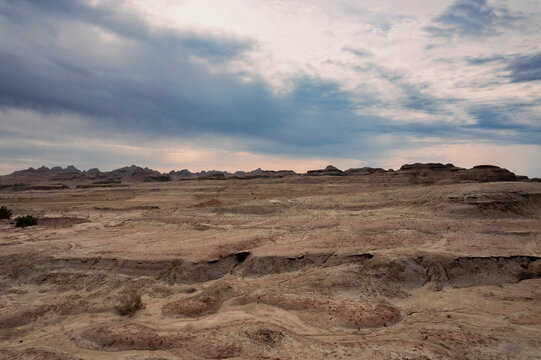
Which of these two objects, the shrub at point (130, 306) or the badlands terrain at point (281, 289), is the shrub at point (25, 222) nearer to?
the badlands terrain at point (281, 289)

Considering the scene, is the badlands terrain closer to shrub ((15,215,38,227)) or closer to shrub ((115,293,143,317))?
shrub ((115,293,143,317))

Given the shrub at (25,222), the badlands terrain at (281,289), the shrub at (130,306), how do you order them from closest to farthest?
the badlands terrain at (281,289) → the shrub at (130,306) → the shrub at (25,222)

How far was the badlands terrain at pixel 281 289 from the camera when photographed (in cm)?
666

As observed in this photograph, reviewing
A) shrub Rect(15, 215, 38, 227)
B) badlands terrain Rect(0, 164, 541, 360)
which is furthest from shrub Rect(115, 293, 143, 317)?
shrub Rect(15, 215, 38, 227)

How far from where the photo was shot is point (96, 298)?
374 inches

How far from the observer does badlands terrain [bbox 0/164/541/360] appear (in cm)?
666

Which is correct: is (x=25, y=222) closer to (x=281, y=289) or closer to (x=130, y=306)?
(x=130, y=306)

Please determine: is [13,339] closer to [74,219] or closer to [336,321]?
[336,321]

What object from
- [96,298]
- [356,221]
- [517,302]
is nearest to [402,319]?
[517,302]

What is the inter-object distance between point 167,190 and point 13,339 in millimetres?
45795

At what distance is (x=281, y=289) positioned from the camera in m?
9.52

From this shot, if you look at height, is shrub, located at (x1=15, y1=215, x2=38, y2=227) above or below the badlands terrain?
above

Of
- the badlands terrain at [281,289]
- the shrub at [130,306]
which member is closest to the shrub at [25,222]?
the badlands terrain at [281,289]

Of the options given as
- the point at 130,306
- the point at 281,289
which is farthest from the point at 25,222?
the point at 281,289
